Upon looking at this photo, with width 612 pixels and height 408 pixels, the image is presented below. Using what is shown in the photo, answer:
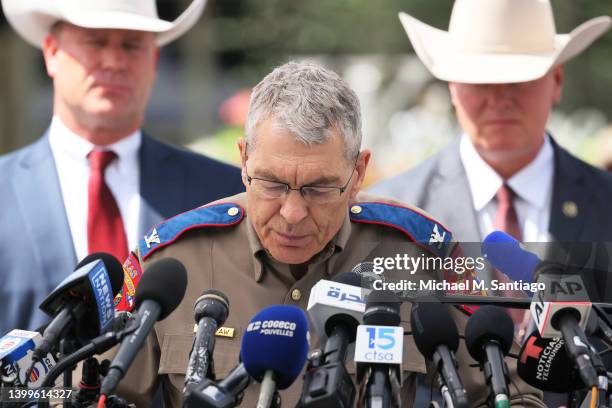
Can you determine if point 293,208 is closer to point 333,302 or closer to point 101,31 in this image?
point 333,302

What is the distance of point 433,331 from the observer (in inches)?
118

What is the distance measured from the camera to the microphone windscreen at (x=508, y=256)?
10.4ft

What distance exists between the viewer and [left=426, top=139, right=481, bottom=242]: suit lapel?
18.1ft

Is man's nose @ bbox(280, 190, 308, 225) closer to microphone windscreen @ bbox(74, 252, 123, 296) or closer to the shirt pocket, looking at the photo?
the shirt pocket

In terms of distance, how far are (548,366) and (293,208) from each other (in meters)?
0.97

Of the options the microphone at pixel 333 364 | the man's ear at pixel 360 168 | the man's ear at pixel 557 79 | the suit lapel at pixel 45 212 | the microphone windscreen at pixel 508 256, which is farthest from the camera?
the man's ear at pixel 557 79

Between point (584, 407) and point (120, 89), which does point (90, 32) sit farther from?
point (584, 407)

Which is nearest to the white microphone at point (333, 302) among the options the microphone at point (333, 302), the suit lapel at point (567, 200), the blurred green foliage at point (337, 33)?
the microphone at point (333, 302)

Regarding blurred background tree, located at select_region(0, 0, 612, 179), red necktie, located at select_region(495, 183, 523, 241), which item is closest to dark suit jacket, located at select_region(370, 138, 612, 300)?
red necktie, located at select_region(495, 183, 523, 241)

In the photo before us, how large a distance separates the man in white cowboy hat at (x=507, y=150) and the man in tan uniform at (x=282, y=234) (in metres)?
1.61

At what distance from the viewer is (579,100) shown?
17391 mm

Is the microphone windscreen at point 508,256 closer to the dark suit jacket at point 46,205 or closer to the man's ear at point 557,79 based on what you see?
the dark suit jacket at point 46,205

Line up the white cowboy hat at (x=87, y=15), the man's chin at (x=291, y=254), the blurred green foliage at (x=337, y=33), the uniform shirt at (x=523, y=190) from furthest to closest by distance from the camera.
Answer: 1. the blurred green foliage at (x=337, y=33)
2. the white cowboy hat at (x=87, y=15)
3. the uniform shirt at (x=523, y=190)
4. the man's chin at (x=291, y=254)

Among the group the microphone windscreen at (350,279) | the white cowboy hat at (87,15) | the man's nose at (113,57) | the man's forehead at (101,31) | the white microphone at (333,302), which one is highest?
the white cowboy hat at (87,15)
